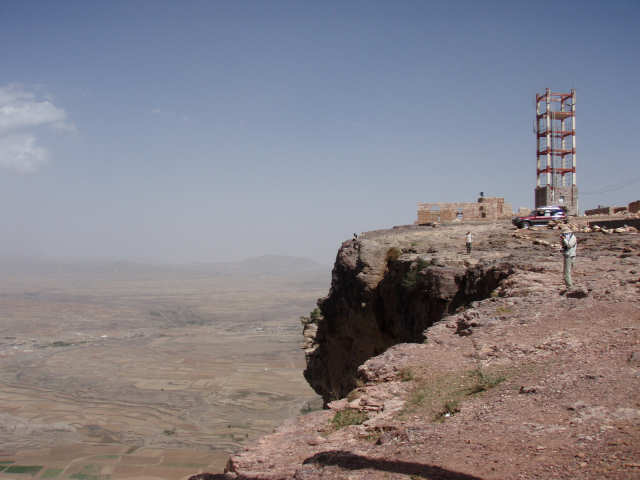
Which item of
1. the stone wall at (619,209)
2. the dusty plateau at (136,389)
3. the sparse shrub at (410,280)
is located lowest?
the dusty plateau at (136,389)

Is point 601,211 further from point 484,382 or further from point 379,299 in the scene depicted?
point 484,382

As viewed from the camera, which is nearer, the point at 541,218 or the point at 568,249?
the point at 568,249

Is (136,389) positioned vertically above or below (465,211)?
below

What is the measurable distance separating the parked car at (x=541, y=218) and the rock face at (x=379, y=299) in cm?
605

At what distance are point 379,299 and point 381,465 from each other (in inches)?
501

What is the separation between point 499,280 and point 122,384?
5005 cm

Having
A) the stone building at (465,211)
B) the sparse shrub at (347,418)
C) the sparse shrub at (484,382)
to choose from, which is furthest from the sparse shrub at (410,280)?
the stone building at (465,211)

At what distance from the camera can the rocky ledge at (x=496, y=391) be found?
5234 mm

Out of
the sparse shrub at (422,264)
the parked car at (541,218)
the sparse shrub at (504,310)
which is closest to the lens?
the sparse shrub at (504,310)

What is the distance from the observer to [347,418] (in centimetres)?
740

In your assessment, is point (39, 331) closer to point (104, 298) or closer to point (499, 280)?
point (104, 298)

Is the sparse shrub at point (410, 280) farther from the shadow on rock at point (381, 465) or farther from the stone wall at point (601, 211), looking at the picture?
the stone wall at point (601, 211)

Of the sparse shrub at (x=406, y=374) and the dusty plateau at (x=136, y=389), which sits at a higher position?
the sparse shrub at (x=406, y=374)

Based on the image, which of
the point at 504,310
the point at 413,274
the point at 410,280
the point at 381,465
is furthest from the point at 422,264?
the point at 381,465
